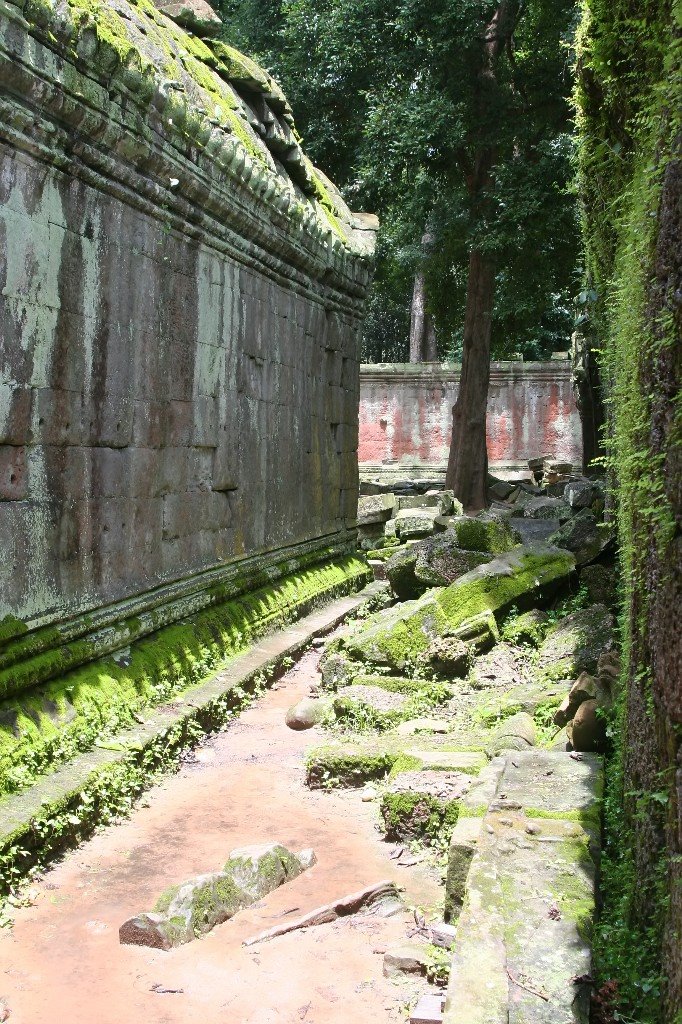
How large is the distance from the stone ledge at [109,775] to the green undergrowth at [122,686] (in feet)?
0.27

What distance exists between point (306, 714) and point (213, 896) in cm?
263

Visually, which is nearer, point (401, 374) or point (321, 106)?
point (321, 106)

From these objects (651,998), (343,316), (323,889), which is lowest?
(323,889)

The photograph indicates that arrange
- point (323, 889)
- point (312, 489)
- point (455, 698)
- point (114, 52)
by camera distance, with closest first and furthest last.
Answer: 1. point (323, 889)
2. point (114, 52)
3. point (455, 698)
4. point (312, 489)

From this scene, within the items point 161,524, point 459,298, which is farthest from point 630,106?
point 459,298

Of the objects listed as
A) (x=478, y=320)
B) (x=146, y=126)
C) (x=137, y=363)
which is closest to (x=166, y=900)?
(x=137, y=363)

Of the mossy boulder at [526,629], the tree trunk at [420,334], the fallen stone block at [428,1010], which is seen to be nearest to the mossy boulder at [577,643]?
the mossy boulder at [526,629]

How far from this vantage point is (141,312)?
6156 millimetres

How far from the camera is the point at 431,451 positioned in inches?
910

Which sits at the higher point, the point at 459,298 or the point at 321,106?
the point at 321,106

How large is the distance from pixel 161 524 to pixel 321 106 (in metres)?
12.2

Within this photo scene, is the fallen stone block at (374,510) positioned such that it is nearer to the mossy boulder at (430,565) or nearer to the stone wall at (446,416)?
the mossy boulder at (430,565)

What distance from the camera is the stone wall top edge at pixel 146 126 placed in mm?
4715

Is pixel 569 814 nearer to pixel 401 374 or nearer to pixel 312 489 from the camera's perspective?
pixel 312 489
